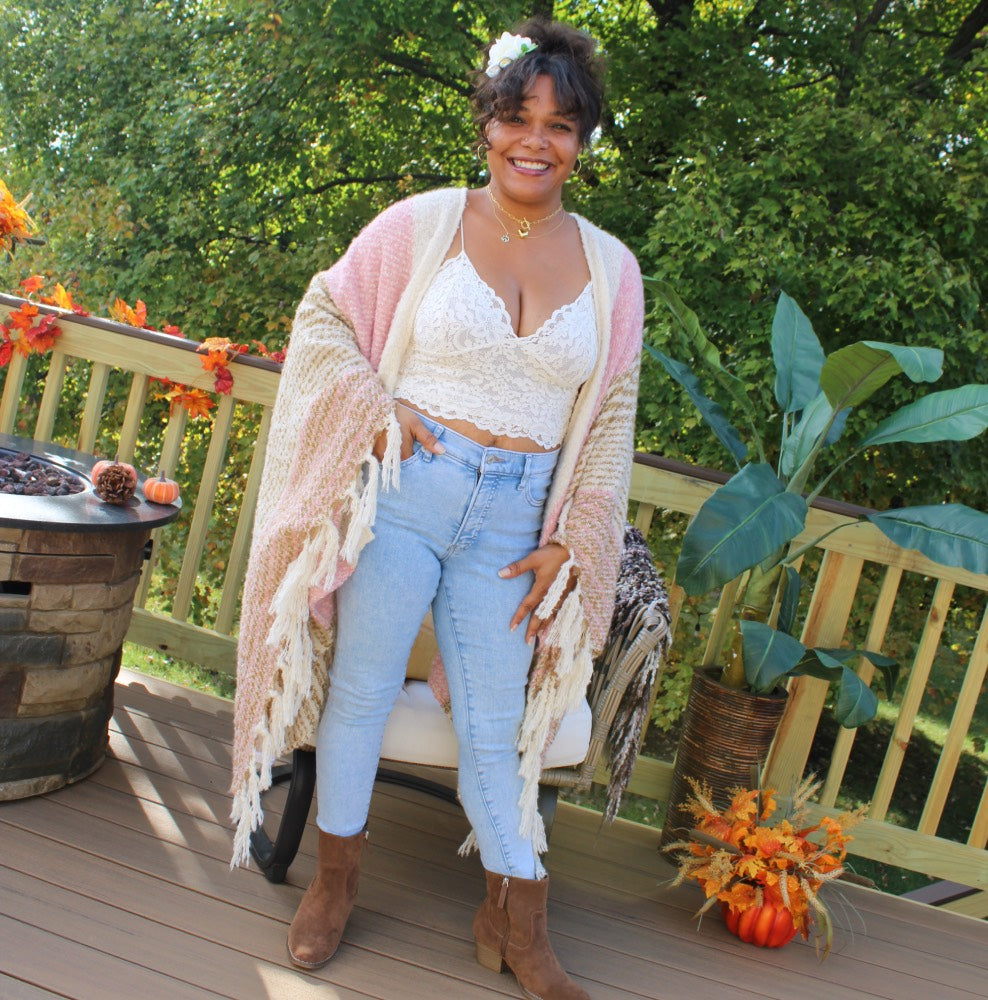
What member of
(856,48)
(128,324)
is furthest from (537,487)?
(856,48)

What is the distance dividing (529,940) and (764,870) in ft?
2.09

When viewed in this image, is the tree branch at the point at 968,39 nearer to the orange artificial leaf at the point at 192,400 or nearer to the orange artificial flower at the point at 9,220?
the orange artificial leaf at the point at 192,400

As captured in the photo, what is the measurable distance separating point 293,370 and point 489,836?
3.25 feet

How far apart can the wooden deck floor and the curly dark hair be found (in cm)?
162

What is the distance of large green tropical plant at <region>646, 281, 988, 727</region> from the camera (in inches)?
92.9

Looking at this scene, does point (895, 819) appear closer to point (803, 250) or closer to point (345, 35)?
point (803, 250)

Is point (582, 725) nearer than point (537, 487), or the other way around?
point (537, 487)

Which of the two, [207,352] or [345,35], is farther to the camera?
[345,35]

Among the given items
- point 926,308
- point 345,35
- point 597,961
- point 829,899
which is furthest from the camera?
point 345,35

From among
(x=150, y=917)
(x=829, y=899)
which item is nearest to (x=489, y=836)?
(x=150, y=917)

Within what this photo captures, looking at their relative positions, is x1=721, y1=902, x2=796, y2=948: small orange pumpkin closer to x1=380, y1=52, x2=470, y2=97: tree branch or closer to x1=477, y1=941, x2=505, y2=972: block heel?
x1=477, y1=941, x2=505, y2=972: block heel

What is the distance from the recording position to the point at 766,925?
2404 millimetres

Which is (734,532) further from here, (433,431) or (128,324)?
(128,324)

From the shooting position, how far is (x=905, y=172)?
526 cm
